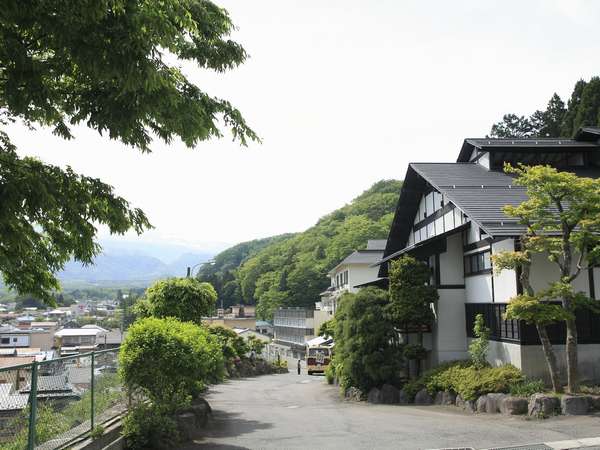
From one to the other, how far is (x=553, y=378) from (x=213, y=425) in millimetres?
9094

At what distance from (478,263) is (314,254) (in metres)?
76.9

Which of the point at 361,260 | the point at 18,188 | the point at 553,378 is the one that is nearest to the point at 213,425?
the point at 553,378

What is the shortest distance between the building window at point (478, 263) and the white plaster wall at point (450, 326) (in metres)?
1.04

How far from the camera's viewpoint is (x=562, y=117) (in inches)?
1902

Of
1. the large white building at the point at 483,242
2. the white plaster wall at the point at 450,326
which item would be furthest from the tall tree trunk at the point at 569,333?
the white plaster wall at the point at 450,326

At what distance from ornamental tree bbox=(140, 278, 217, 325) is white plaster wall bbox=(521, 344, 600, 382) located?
1056 centimetres

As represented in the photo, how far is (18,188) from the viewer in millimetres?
5059

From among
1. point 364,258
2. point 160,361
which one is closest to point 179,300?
point 160,361

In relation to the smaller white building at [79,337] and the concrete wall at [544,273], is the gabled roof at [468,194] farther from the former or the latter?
the smaller white building at [79,337]

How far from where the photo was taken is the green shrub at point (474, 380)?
53.0ft

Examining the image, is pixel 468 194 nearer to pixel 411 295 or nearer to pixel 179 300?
pixel 411 295

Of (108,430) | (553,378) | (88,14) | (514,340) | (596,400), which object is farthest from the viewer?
(514,340)

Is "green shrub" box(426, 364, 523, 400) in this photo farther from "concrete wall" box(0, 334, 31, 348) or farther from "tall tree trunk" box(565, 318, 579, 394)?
"concrete wall" box(0, 334, 31, 348)

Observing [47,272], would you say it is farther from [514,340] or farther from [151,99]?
[514,340]
